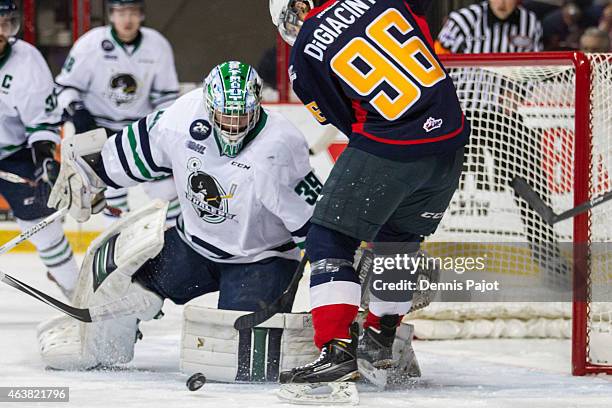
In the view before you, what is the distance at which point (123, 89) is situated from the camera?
603 cm

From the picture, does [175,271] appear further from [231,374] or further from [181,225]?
[231,374]

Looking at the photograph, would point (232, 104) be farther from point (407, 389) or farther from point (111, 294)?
point (407, 389)

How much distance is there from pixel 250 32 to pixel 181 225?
272 centimetres

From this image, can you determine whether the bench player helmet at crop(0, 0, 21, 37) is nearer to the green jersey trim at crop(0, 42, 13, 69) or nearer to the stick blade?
the green jersey trim at crop(0, 42, 13, 69)

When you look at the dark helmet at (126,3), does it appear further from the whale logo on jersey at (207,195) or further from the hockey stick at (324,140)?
the whale logo on jersey at (207,195)

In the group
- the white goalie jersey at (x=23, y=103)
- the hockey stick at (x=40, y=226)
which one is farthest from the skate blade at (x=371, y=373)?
the white goalie jersey at (x=23, y=103)

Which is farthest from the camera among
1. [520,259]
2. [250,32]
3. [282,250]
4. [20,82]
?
[250,32]

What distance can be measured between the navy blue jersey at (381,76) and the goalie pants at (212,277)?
0.60 metres

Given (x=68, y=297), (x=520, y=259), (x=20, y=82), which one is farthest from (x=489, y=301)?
(x=20, y=82)

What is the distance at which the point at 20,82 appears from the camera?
4961 mm

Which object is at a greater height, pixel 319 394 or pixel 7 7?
pixel 7 7

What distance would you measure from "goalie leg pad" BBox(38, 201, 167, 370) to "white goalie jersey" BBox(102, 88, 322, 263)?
0.42 ft

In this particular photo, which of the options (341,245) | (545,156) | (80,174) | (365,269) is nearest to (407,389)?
(365,269)

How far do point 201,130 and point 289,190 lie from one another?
275mm
